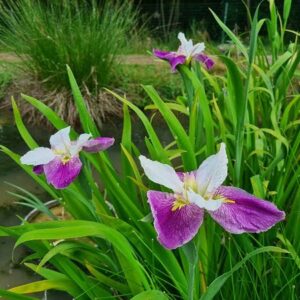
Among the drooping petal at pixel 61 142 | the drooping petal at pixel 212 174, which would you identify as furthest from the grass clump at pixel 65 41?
the drooping petal at pixel 212 174

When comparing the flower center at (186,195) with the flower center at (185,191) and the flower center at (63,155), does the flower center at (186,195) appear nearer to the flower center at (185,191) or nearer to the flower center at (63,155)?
the flower center at (185,191)

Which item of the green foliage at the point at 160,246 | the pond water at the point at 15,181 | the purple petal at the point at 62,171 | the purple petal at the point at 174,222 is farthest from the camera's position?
the pond water at the point at 15,181

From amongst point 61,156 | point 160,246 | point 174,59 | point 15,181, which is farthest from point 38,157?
point 15,181

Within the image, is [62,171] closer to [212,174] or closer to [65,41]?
[212,174]

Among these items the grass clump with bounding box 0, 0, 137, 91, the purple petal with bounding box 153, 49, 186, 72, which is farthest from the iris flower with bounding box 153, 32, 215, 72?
the grass clump with bounding box 0, 0, 137, 91

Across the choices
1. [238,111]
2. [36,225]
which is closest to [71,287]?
[36,225]

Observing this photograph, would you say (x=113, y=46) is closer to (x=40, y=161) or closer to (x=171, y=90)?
(x=171, y=90)
